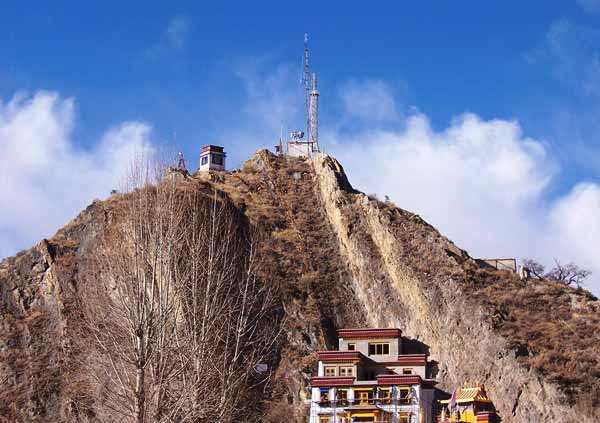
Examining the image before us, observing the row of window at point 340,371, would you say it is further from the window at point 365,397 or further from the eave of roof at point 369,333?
the eave of roof at point 369,333

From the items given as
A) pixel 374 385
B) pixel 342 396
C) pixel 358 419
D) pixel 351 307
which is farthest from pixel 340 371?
pixel 351 307

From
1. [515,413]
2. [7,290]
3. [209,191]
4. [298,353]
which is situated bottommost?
[515,413]

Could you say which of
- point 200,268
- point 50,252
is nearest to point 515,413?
point 200,268

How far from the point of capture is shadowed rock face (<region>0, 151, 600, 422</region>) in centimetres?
6694

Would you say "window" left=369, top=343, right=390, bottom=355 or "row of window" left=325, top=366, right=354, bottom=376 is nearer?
"row of window" left=325, top=366, right=354, bottom=376

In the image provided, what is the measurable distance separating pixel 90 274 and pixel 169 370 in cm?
3740

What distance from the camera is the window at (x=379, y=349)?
71688 millimetres

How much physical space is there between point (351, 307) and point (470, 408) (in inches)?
724

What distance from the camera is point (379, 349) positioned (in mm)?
71875

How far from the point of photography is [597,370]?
6512cm

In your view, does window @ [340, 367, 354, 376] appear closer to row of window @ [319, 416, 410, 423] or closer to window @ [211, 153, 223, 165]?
row of window @ [319, 416, 410, 423]

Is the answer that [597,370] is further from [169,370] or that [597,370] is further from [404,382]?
[169,370]

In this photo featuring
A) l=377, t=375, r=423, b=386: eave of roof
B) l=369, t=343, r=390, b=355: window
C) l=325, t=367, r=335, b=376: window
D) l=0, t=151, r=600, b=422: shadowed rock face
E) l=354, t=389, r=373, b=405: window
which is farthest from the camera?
l=369, t=343, r=390, b=355: window

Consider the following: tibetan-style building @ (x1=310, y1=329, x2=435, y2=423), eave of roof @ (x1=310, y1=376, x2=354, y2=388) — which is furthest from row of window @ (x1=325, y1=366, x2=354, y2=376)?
eave of roof @ (x1=310, y1=376, x2=354, y2=388)
